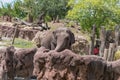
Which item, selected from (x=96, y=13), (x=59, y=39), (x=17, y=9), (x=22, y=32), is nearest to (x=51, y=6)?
(x=17, y=9)

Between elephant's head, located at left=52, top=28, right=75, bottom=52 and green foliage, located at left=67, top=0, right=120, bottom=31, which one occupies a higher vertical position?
elephant's head, located at left=52, top=28, right=75, bottom=52

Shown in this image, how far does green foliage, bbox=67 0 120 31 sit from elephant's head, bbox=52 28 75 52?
23390mm

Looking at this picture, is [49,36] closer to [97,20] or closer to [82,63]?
[82,63]

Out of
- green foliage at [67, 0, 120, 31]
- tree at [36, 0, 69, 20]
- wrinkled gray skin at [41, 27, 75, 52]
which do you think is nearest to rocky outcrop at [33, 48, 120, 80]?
wrinkled gray skin at [41, 27, 75, 52]

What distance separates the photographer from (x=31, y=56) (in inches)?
415

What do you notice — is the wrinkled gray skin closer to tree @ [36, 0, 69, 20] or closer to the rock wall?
the rock wall

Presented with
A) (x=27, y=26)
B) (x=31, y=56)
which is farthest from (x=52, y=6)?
(x=31, y=56)

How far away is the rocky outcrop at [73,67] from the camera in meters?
7.32

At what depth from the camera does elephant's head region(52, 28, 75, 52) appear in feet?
27.7

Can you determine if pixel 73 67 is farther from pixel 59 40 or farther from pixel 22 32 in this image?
pixel 22 32

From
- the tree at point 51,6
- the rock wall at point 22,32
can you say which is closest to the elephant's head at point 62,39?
the rock wall at point 22,32

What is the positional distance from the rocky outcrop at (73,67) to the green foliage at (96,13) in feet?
80.6

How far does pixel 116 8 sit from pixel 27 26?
7954 mm

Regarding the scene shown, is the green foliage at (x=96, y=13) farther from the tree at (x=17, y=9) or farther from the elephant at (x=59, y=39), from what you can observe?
the tree at (x=17, y=9)
